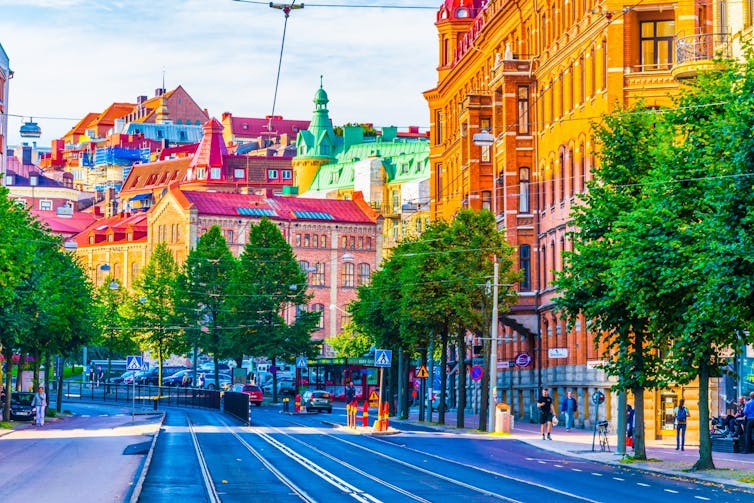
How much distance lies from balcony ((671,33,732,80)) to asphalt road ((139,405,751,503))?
1199 centimetres

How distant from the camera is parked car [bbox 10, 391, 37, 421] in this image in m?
71.7

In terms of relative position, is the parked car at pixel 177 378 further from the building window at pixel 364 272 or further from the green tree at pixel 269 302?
the building window at pixel 364 272

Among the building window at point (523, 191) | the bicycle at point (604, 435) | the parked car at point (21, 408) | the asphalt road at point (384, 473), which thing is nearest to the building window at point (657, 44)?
the asphalt road at point (384, 473)

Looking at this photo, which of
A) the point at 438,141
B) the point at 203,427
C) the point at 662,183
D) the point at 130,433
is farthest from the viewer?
the point at 438,141

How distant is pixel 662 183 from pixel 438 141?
236 feet

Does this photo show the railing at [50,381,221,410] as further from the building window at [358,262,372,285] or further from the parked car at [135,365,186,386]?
the building window at [358,262,372,285]

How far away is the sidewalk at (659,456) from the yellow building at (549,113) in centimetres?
289

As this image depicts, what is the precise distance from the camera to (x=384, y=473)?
3647 centimetres

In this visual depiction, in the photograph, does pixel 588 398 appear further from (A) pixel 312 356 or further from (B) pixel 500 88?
(A) pixel 312 356

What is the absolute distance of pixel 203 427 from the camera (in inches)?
2601

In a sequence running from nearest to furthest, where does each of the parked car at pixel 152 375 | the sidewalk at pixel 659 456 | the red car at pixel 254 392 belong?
the sidewalk at pixel 659 456, the red car at pixel 254 392, the parked car at pixel 152 375

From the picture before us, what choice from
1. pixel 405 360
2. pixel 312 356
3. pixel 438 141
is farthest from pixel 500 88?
pixel 312 356

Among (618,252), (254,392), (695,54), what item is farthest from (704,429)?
(254,392)

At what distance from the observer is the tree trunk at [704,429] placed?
36.8m
